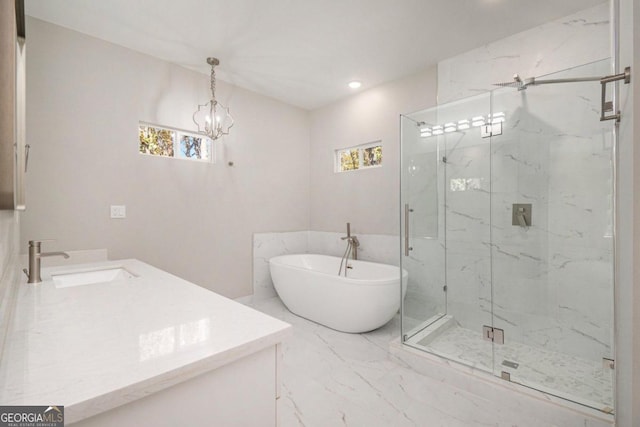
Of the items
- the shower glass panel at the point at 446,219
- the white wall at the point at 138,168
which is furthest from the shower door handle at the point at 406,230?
the white wall at the point at 138,168

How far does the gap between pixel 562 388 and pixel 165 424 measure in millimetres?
2273

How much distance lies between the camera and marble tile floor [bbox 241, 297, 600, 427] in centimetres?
163

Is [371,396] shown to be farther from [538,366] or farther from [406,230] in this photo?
[406,230]

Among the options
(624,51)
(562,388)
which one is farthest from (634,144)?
(562,388)

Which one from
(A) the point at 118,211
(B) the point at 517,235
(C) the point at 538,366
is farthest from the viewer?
(A) the point at 118,211

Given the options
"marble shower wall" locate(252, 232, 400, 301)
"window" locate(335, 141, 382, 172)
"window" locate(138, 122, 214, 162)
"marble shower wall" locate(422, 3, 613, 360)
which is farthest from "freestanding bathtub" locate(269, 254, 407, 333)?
"window" locate(138, 122, 214, 162)

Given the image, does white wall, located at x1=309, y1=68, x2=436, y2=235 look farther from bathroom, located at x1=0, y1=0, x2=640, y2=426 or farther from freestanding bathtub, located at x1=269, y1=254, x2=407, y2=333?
freestanding bathtub, located at x1=269, y1=254, x2=407, y2=333

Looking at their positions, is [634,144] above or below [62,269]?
above

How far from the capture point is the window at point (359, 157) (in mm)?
3588

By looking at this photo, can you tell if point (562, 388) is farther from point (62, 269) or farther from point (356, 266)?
point (62, 269)

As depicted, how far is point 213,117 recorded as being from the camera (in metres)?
3.06

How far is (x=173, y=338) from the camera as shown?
0.78m

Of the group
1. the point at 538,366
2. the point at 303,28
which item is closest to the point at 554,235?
the point at 538,366

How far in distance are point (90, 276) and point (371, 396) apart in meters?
2.00
